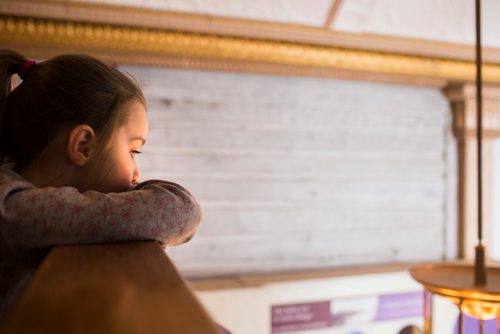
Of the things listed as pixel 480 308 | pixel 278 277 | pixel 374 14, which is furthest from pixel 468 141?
pixel 480 308

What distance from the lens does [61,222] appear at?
17.9 inches

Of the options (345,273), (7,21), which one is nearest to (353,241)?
(345,273)

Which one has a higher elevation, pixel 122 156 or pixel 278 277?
pixel 122 156

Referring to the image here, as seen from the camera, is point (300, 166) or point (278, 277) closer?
point (278, 277)

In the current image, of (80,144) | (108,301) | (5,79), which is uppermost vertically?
(5,79)

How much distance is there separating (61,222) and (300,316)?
1.82 metres

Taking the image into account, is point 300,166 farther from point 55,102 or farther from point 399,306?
point 55,102

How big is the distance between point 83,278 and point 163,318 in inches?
3.9

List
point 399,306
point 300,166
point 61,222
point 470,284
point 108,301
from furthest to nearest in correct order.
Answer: point 399,306, point 300,166, point 470,284, point 61,222, point 108,301

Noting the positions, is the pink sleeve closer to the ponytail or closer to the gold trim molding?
the ponytail

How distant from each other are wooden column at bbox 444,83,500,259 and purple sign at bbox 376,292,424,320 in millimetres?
367

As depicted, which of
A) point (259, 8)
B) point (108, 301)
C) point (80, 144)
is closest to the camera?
point (108, 301)

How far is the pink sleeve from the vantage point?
455mm

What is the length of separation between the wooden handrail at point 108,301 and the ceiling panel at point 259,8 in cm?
162
